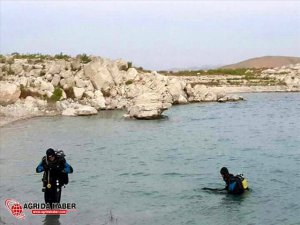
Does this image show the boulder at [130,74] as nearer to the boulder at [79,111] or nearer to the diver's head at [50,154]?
the boulder at [79,111]

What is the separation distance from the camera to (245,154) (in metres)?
30.5

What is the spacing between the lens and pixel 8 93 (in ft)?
190

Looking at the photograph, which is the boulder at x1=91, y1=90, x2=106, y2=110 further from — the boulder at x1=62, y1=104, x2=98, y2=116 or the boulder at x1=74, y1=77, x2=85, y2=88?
the boulder at x1=62, y1=104, x2=98, y2=116

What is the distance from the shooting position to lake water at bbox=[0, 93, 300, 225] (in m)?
17.8

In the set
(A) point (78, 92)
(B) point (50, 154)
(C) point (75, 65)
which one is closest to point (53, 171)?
(B) point (50, 154)

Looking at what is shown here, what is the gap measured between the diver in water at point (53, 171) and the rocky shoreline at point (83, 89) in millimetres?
36569

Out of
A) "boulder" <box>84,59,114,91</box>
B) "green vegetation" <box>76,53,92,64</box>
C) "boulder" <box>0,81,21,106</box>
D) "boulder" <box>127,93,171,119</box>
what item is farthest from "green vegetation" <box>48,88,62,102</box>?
"boulder" <box>127,93,171,119</box>

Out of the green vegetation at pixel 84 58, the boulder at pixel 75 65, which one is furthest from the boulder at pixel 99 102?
the green vegetation at pixel 84 58

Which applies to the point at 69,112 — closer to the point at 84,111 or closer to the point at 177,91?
the point at 84,111

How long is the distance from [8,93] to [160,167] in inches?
1413

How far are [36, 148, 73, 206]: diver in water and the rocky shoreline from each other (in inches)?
1440

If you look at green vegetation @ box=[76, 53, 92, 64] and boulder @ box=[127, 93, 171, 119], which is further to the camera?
green vegetation @ box=[76, 53, 92, 64]

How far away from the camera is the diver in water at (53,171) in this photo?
46.0ft

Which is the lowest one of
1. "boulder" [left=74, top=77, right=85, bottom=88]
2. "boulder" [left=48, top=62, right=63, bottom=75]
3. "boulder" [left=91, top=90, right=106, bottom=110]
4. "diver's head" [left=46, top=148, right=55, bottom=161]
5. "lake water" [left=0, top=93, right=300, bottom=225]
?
"lake water" [left=0, top=93, right=300, bottom=225]
